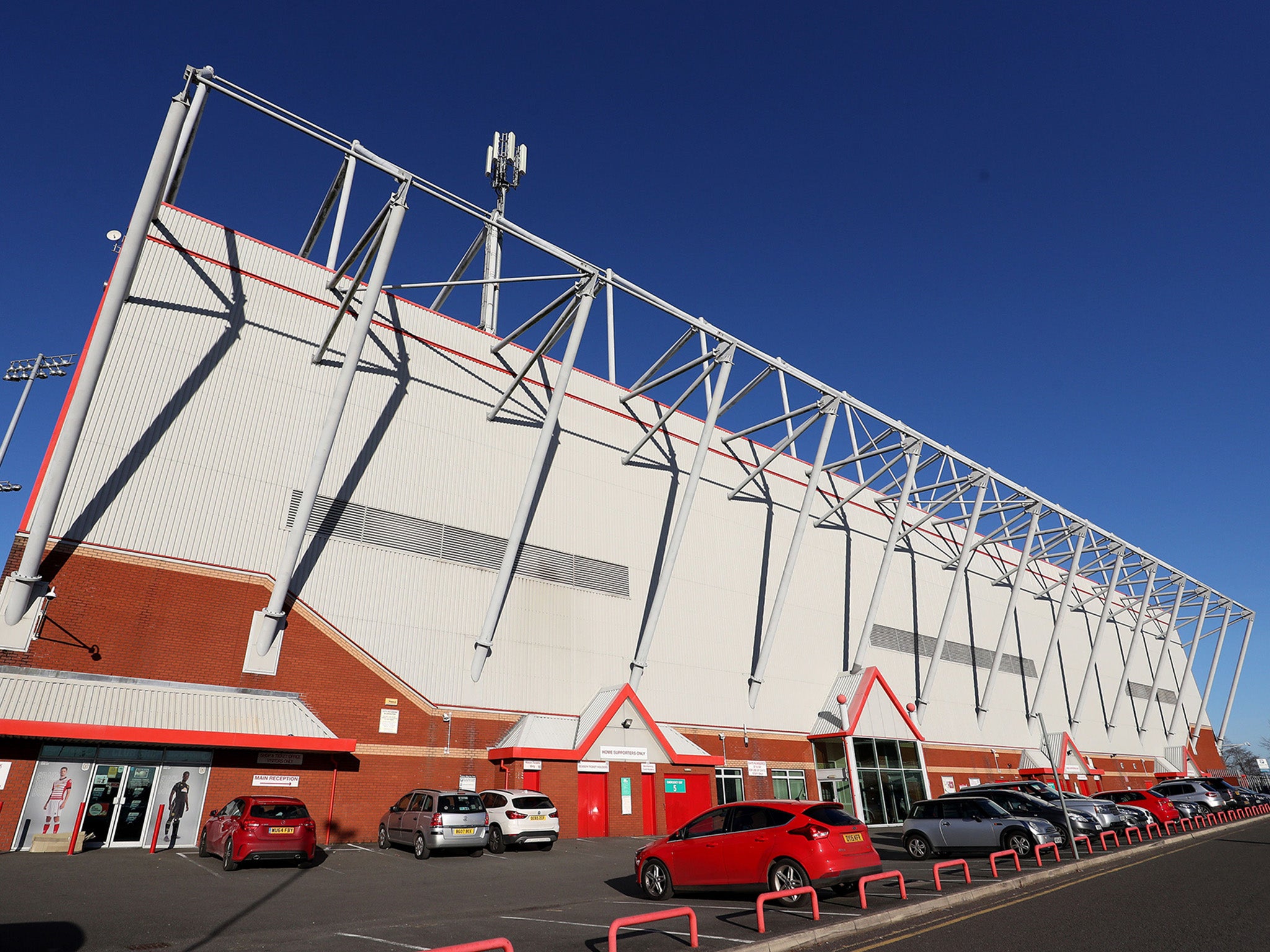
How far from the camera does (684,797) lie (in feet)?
92.3

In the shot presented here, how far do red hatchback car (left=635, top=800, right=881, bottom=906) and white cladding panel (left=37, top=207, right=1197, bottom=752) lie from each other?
13.3 m

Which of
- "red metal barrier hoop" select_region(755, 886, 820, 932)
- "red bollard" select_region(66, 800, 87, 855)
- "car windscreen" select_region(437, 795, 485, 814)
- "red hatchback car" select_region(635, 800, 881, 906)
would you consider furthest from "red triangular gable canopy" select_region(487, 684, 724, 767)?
"red metal barrier hoop" select_region(755, 886, 820, 932)

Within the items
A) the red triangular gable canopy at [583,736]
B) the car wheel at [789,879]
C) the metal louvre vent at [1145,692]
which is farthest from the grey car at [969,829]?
the metal louvre vent at [1145,692]

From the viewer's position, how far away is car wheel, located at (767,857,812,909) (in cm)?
1207

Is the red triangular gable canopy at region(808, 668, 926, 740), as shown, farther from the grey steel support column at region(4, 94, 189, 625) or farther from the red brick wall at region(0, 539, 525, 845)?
the grey steel support column at region(4, 94, 189, 625)

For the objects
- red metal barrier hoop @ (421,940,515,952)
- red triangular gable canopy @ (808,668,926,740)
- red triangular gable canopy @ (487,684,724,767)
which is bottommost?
red metal barrier hoop @ (421,940,515,952)

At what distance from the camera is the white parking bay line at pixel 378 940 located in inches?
372

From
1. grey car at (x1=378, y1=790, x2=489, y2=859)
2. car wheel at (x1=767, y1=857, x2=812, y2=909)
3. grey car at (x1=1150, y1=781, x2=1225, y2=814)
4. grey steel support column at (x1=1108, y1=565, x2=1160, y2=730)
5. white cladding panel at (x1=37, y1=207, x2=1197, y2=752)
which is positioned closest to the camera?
car wheel at (x1=767, y1=857, x2=812, y2=909)

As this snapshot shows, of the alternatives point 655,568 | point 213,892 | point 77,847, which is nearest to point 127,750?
point 77,847

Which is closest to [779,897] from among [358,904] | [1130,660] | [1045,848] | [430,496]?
[358,904]

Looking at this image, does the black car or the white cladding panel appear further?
the white cladding panel

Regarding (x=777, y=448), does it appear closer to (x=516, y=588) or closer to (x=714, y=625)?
(x=714, y=625)

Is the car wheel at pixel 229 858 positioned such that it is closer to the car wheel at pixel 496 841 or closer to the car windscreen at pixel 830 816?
the car wheel at pixel 496 841

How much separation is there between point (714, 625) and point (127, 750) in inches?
861
